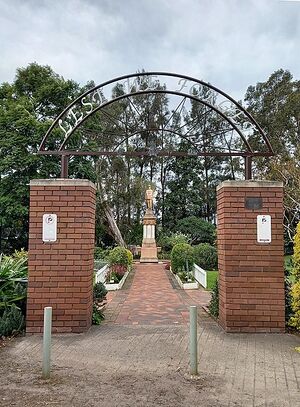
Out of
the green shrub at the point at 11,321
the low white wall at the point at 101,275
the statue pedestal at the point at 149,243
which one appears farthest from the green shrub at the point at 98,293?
the statue pedestal at the point at 149,243

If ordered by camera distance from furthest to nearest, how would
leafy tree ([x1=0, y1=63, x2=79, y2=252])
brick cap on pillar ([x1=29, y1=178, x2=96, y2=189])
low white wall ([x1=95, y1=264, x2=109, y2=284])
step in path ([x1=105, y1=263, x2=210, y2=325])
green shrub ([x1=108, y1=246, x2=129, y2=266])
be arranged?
1. leafy tree ([x1=0, y1=63, x2=79, y2=252])
2. green shrub ([x1=108, y1=246, x2=129, y2=266])
3. low white wall ([x1=95, y1=264, x2=109, y2=284])
4. step in path ([x1=105, y1=263, x2=210, y2=325])
5. brick cap on pillar ([x1=29, y1=178, x2=96, y2=189])

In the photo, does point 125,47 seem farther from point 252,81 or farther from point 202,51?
point 252,81

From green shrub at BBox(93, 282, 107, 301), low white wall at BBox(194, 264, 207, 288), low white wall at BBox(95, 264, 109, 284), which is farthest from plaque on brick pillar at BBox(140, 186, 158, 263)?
green shrub at BBox(93, 282, 107, 301)

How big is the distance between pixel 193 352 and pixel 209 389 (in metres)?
0.45

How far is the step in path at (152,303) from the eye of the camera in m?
7.62

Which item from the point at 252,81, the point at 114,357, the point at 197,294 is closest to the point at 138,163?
the point at 252,81

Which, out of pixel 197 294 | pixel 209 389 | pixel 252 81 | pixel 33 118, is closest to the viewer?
A: pixel 209 389

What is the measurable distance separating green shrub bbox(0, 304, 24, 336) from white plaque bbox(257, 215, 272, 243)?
3.81 meters

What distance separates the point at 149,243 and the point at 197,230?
7.81 metres

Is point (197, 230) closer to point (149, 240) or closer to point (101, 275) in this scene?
point (149, 240)

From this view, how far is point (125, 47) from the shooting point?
710 cm

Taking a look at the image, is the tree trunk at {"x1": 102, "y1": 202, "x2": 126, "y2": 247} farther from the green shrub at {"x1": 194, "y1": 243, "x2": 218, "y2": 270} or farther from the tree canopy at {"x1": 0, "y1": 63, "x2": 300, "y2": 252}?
the green shrub at {"x1": 194, "y1": 243, "x2": 218, "y2": 270}

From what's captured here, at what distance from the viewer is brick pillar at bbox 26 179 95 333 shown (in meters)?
5.98

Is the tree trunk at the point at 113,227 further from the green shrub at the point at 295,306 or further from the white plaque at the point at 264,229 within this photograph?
the green shrub at the point at 295,306
